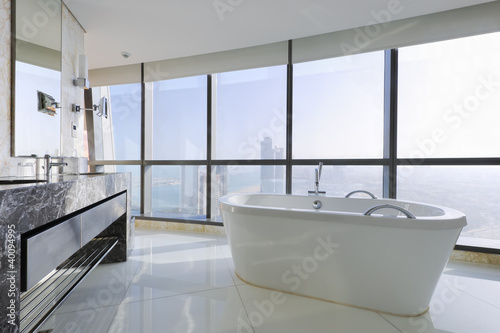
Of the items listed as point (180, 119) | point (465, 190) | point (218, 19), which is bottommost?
point (465, 190)

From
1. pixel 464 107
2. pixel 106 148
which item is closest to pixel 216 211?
pixel 106 148

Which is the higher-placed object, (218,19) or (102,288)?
(218,19)

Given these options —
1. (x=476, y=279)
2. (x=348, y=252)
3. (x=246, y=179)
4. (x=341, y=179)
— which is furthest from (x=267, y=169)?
(x=476, y=279)

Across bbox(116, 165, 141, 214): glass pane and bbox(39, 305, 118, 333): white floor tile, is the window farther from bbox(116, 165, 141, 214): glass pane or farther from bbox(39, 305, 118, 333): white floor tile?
bbox(39, 305, 118, 333): white floor tile

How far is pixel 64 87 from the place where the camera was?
2.38 meters

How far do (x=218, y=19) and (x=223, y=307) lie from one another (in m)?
2.68

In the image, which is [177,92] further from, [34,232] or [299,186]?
[34,232]

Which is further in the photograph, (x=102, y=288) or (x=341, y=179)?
(x=341, y=179)

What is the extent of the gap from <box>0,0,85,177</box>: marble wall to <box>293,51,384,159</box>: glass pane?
2471 mm

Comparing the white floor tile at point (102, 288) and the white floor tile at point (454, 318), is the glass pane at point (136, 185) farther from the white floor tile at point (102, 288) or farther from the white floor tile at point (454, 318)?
the white floor tile at point (454, 318)

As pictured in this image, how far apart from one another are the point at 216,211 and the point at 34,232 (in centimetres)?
282

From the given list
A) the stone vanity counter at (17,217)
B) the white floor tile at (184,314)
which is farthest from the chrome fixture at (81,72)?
the white floor tile at (184,314)

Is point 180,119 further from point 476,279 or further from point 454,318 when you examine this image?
point 476,279

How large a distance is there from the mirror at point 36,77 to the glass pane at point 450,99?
11.4 feet
